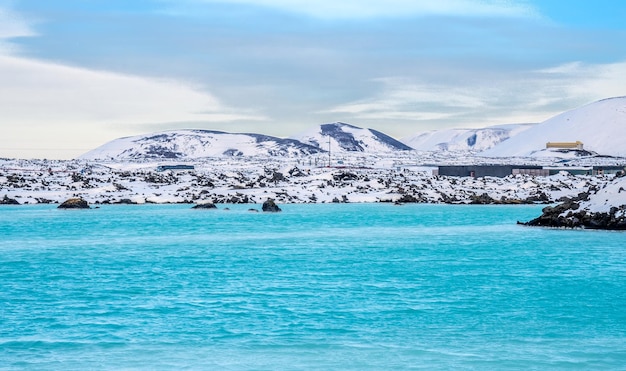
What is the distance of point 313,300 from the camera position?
1942cm

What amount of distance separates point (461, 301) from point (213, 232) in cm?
2353

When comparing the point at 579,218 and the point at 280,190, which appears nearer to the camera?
the point at 579,218

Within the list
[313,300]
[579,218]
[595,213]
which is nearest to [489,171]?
[579,218]

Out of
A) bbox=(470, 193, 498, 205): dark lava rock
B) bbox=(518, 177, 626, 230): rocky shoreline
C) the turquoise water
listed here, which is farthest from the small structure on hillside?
the turquoise water

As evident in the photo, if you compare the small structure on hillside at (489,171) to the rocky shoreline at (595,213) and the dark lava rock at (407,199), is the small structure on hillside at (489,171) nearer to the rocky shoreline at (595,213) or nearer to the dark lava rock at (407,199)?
the dark lava rock at (407,199)

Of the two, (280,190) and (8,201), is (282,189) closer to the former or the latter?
(280,190)

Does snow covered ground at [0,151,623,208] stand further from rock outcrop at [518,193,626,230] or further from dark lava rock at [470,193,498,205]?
rock outcrop at [518,193,626,230]

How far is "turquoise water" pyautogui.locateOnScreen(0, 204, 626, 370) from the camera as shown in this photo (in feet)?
46.0

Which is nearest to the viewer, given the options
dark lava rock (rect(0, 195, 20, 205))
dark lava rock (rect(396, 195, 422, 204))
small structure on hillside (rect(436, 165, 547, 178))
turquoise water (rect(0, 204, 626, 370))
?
turquoise water (rect(0, 204, 626, 370))

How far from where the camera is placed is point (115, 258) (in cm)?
2939

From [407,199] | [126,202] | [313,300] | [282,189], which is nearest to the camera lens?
[313,300]

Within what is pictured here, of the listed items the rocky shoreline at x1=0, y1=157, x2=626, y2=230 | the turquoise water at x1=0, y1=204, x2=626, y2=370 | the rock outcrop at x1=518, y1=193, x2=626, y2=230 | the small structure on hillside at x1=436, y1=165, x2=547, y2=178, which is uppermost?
the small structure on hillside at x1=436, y1=165, x2=547, y2=178

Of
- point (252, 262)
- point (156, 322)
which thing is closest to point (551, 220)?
point (252, 262)

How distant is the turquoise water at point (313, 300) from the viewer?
14008 millimetres
